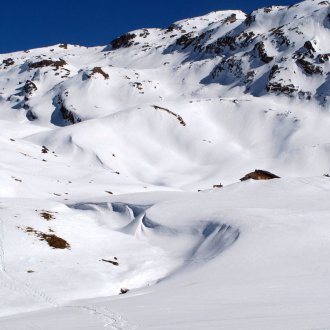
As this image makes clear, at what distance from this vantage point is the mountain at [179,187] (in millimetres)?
14398

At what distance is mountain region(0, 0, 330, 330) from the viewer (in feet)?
47.2

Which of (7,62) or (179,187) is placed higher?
(7,62)

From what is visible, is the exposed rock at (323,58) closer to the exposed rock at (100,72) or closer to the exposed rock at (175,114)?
the exposed rock at (175,114)

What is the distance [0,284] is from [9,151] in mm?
32545

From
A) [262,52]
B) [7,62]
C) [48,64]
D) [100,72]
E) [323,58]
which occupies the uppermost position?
→ [7,62]

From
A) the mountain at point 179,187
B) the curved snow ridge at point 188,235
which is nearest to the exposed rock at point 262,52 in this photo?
the mountain at point 179,187

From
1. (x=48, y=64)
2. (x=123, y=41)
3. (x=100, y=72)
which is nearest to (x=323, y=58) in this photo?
(x=100, y=72)

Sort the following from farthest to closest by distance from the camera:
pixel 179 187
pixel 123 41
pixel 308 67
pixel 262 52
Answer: pixel 123 41 < pixel 262 52 < pixel 308 67 < pixel 179 187

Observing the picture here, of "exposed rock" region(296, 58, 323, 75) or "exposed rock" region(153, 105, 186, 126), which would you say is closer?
"exposed rock" region(153, 105, 186, 126)

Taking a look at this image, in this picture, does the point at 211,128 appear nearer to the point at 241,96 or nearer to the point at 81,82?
the point at 241,96

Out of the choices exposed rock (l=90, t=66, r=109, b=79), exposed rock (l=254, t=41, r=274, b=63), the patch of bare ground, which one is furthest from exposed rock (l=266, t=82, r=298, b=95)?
the patch of bare ground

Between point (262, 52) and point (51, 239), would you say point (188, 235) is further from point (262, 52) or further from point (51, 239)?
point (262, 52)

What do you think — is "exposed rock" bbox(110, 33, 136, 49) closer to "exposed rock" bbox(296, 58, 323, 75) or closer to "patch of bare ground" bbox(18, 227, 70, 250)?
"exposed rock" bbox(296, 58, 323, 75)

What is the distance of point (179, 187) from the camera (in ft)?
192
